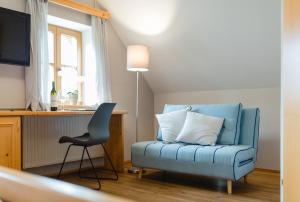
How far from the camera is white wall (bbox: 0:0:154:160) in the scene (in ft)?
10.7

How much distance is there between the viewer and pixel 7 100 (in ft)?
10.7

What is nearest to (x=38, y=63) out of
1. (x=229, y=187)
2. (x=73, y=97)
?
(x=73, y=97)

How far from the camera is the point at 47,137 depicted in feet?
11.8

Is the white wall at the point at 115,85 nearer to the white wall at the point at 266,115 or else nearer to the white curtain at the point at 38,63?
the white curtain at the point at 38,63

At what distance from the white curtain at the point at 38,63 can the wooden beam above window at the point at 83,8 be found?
24 cm

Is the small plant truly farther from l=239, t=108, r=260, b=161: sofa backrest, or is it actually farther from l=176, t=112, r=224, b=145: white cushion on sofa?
l=239, t=108, r=260, b=161: sofa backrest

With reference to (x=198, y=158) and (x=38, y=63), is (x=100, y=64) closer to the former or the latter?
(x=38, y=63)

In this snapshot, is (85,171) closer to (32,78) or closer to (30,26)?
(32,78)

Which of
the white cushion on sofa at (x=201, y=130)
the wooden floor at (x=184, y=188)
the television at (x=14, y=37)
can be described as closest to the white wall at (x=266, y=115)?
the wooden floor at (x=184, y=188)

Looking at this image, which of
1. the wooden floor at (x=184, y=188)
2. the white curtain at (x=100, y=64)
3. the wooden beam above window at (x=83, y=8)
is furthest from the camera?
the white curtain at (x=100, y=64)

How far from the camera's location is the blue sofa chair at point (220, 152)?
288cm

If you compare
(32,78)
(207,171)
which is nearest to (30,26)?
(32,78)

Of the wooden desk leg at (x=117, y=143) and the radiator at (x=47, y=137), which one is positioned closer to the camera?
the radiator at (x=47, y=137)

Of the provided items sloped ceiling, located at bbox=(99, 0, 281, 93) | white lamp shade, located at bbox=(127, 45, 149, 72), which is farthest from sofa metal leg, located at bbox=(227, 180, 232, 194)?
white lamp shade, located at bbox=(127, 45, 149, 72)
